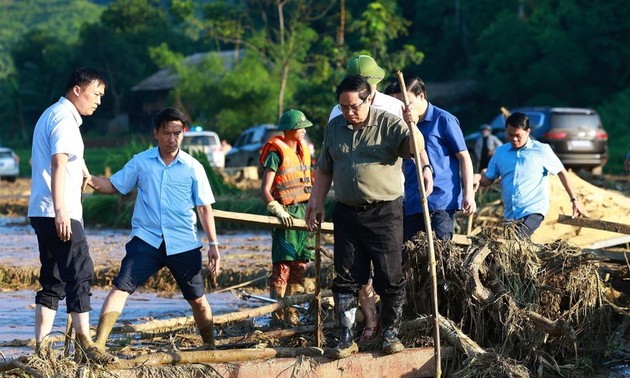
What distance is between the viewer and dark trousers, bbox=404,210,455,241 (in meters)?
8.07

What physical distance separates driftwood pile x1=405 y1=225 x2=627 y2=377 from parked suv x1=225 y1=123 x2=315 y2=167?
81.0 ft

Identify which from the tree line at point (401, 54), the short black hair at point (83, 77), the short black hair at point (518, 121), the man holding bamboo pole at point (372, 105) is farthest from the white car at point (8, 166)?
the short black hair at point (83, 77)

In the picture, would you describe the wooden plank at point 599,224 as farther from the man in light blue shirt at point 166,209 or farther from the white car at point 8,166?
the white car at point 8,166

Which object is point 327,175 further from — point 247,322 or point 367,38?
point 367,38

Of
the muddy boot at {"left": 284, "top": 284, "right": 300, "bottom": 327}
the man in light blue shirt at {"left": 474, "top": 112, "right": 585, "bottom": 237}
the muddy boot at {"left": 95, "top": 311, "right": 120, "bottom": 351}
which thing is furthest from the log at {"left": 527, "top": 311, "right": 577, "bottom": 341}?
the muddy boot at {"left": 95, "top": 311, "right": 120, "bottom": 351}

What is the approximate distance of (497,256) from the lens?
301 inches

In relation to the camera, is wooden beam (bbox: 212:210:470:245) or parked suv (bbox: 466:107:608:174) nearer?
wooden beam (bbox: 212:210:470:245)

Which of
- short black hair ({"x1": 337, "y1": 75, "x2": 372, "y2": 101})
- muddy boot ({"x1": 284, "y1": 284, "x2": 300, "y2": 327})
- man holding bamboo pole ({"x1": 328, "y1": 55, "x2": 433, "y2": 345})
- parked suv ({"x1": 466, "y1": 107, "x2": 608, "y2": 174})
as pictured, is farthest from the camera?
parked suv ({"x1": 466, "y1": 107, "x2": 608, "y2": 174})

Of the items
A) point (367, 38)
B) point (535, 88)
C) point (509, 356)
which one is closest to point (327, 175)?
point (509, 356)

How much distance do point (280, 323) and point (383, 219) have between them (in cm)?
204

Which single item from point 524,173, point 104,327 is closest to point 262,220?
point 104,327

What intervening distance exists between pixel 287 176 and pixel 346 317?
2.54 m

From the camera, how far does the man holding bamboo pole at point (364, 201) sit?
6.80 metres

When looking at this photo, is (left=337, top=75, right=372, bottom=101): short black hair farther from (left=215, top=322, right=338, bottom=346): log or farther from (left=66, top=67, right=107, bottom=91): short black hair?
(left=215, top=322, right=338, bottom=346): log
